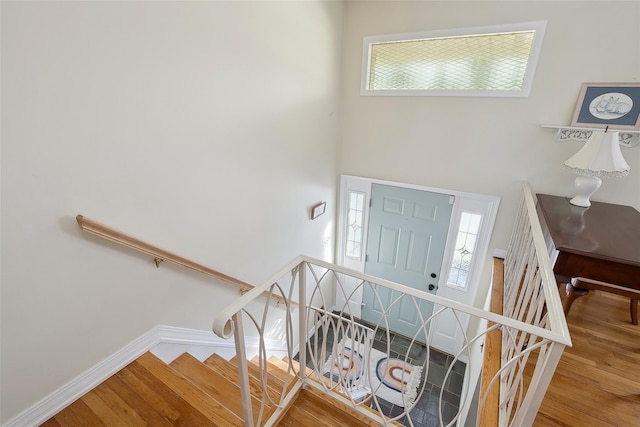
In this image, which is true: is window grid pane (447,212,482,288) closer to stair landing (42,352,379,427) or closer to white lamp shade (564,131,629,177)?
white lamp shade (564,131,629,177)

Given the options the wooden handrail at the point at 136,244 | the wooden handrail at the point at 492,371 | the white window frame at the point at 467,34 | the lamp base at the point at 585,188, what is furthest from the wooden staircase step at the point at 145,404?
the white window frame at the point at 467,34

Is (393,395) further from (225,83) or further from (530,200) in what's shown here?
(225,83)

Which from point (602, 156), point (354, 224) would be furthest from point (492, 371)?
point (354, 224)

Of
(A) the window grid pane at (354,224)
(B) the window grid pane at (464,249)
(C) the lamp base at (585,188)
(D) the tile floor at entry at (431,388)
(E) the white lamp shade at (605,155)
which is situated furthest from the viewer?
(A) the window grid pane at (354,224)

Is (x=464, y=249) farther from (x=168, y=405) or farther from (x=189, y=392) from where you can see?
(x=168, y=405)

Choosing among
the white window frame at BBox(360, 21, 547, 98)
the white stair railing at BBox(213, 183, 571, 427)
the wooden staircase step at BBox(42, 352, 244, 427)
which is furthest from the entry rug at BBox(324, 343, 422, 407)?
the white window frame at BBox(360, 21, 547, 98)

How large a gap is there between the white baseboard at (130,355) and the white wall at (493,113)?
241 centimetres

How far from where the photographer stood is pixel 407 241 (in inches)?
132

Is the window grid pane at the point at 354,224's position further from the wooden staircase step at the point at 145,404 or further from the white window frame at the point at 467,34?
the wooden staircase step at the point at 145,404

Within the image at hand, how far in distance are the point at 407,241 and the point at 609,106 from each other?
2.08 m

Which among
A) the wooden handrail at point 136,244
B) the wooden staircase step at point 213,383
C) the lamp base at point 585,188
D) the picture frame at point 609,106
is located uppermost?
the picture frame at point 609,106

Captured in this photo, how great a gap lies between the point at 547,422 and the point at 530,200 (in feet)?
4.54

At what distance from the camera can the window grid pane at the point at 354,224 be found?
3.57m

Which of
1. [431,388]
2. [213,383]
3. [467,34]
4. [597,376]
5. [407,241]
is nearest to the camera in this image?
[597,376]
